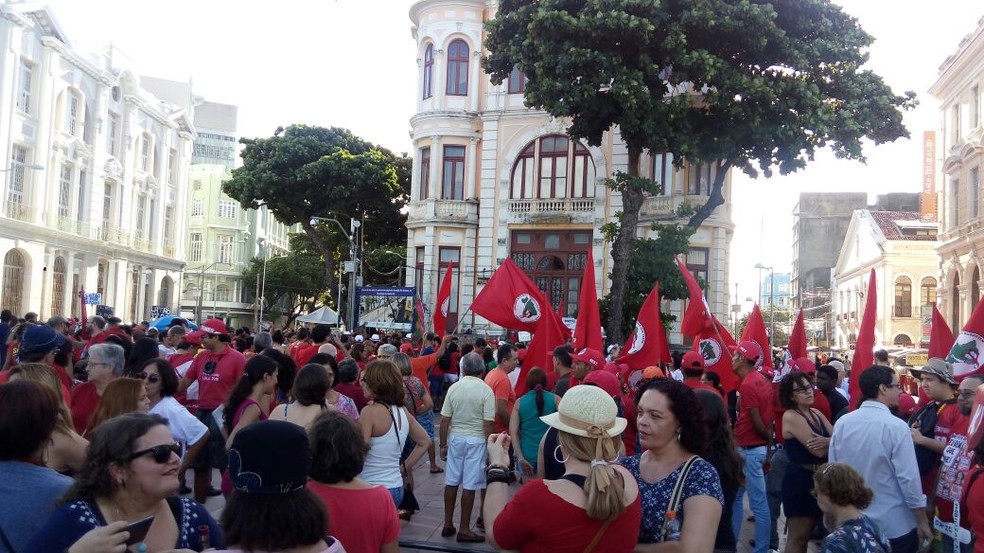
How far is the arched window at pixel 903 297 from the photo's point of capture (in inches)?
1970

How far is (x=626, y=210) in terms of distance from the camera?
23078 mm

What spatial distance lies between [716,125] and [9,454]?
70.5 ft

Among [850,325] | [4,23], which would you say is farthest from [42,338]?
[850,325]

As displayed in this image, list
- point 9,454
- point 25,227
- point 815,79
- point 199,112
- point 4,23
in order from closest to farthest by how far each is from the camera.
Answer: point 9,454
point 815,79
point 4,23
point 25,227
point 199,112

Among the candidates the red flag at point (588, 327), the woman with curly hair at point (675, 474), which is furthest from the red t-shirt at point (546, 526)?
the red flag at point (588, 327)

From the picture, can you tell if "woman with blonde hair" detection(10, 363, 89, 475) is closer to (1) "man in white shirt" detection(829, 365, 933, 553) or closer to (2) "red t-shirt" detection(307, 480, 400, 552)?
(2) "red t-shirt" detection(307, 480, 400, 552)

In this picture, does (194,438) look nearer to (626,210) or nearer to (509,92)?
(626,210)

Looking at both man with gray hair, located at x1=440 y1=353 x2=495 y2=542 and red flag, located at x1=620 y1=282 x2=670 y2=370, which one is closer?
man with gray hair, located at x1=440 y1=353 x2=495 y2=542

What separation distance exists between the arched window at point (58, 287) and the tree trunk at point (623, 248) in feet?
82.5

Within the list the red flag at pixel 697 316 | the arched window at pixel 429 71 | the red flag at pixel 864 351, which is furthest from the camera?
the arched window at pixel 429 71

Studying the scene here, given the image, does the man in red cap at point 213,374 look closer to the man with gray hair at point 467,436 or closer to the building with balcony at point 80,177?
the man with gray hair at point 467,436

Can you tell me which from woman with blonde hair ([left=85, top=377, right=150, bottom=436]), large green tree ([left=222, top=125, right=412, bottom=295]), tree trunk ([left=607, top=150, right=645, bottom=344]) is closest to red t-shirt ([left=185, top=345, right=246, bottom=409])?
woman with blonde hair ([left=85, top=377, right=150, bottom=436])

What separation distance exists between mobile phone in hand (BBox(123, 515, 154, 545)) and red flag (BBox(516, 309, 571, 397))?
262 inches

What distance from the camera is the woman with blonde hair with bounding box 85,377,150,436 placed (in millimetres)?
5000
